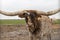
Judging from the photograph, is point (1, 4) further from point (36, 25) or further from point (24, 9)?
point (36, 25)

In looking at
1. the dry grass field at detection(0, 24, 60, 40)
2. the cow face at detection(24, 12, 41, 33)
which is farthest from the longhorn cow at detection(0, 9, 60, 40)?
the dry grass field at detection(0, 24, 60, 40)

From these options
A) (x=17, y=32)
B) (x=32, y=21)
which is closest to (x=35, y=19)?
(x=32, y=21)

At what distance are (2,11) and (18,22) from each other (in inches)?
10.1

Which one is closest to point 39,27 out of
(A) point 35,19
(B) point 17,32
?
(A) point 35,19

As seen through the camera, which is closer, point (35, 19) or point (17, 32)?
point (35, 19)

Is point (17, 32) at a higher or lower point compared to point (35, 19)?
lower

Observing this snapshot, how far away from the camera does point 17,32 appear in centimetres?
251

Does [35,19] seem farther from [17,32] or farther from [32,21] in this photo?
[17,32]

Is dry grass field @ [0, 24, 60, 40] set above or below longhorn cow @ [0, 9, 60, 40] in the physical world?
below

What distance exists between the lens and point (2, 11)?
208cm

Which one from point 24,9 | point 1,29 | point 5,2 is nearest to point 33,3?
point 24,9

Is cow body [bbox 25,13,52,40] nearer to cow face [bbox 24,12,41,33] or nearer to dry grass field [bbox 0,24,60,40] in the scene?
cow face [bbox 24,12,41,33]

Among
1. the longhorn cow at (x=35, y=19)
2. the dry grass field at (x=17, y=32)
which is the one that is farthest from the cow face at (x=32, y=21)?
the dry grass field at (x=17, y=32)

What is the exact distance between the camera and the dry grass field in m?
2.34
